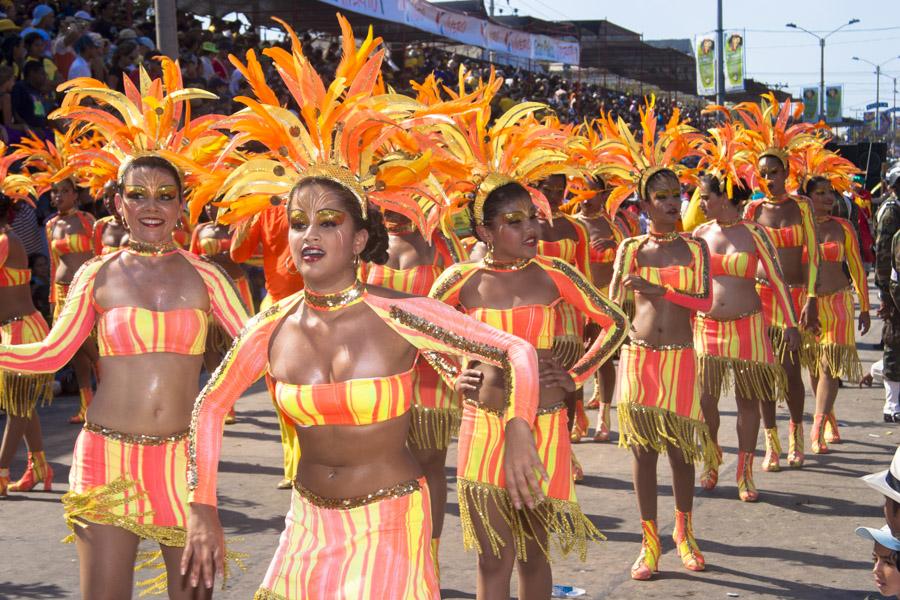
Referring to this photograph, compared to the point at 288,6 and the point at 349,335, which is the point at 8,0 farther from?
the point at 349,335

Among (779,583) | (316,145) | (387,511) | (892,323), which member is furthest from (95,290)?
(892,323)

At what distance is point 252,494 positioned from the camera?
8.58 m

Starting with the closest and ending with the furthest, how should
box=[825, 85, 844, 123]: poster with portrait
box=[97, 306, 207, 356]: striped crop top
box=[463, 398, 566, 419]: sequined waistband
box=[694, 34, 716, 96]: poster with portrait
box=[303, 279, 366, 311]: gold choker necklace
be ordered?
box=[303, 279, 366, 311]: gold choker necklace
box=[97, 306, 207, 356]: striped crop top
box=[463, 398, 566, 419]: sequined waistband
box=[694, 34, 716, 96]: poster with portrait
box=[825, 85, 844, 123]: poster with portrait

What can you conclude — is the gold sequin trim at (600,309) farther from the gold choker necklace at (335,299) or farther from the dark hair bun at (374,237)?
the gold choker necklace at (335,299)

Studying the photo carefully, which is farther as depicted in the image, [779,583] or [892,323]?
[892,323]

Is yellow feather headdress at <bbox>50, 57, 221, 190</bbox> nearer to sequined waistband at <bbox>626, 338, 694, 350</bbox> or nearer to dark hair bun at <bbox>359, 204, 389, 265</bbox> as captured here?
dark hair bun at <bbox>359, 204, 389, 265</bbox>

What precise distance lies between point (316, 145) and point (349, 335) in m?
0.67

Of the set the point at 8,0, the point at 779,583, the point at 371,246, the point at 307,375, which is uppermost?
the point at 8,0

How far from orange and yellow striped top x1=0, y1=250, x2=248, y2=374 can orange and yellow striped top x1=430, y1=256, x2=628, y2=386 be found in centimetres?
106

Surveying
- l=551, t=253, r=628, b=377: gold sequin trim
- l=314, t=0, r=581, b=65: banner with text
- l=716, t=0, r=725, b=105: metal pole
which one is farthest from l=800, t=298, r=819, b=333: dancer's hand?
l=716, t=0, r=725, b=105: metal pole

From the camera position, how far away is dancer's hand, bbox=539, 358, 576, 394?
520 centimetres

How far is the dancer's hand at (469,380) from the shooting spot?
186 inches

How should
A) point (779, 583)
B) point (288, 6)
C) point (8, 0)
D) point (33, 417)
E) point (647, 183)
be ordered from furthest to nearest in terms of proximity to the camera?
point (288, 6)
point (8, 0)
point (33, 417)
point (647, 183)
point (779, 583)

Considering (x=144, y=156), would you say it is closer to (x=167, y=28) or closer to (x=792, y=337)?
(x=792, y=337)
